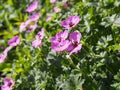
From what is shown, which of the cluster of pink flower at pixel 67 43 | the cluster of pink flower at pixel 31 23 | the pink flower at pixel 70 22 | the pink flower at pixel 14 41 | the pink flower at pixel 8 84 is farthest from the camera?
the cluster of pink flower at pixel 31 23

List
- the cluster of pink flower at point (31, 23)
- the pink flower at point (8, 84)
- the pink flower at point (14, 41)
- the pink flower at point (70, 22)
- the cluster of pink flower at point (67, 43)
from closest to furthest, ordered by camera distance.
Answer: the cluster of pink flower at point (67, 43)
the pink flower at point (70, 22)
the pink flower at point (8, 84)
the pink flower at point (14, 41)
the cluster of pink flower at point (31, 23)

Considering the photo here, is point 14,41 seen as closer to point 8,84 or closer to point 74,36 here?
point 8,84

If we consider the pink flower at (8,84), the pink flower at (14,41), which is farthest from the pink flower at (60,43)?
the pink flower at (14,41)

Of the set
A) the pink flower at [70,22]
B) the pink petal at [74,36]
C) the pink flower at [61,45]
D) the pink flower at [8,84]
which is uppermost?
the pink flower at [70,22]

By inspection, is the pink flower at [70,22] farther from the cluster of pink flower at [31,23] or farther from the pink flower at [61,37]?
the cluster of pink flower at [31,23]

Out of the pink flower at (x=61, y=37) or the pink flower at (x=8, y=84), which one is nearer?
the pink flower at (x=61, y=37)

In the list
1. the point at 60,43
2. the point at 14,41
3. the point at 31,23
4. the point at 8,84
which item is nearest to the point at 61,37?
the point at 60,43

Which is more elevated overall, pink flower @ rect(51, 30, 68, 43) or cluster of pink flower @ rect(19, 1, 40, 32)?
pink flower @ rect(51, 30, 68, 43)

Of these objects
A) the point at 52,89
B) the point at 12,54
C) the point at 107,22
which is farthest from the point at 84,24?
the point at 12,54

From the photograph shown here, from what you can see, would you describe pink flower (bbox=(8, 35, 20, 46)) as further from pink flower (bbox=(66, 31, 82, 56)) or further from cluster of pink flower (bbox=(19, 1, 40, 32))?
pink flower (bbox=(66, 31, 82, 56))

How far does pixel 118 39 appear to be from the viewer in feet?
7.11

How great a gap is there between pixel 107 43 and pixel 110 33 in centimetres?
23

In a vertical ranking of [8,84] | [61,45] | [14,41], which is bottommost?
[8,84]

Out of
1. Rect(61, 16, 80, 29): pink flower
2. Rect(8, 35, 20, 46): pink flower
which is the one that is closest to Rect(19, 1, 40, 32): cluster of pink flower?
Rect(8, 35, 20, 46): pink flower
